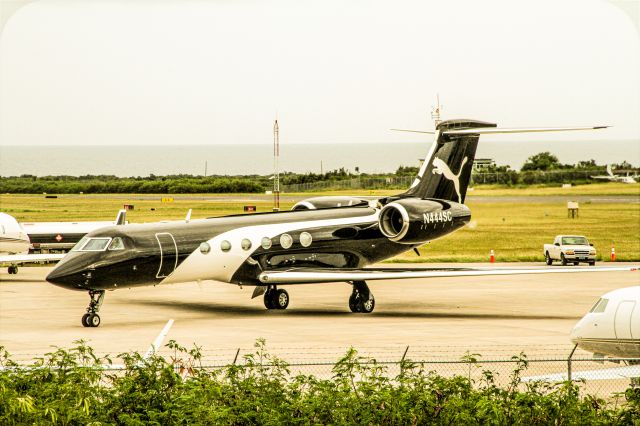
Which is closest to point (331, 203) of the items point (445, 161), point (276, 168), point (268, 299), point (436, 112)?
point (268, 299)

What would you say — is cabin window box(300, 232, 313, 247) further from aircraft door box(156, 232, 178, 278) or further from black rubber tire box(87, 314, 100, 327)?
black rubber tire box(87, 314, 100, 327)

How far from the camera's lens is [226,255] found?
100 ft

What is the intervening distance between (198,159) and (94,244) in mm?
17666

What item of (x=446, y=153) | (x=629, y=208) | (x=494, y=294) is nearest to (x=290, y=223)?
Answer: (x=446, y=153)

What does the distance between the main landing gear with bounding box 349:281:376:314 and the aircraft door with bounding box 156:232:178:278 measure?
5181mm

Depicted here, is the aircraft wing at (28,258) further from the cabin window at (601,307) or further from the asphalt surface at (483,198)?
the cabin window at (601,307)

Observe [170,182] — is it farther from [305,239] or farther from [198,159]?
[305,239]

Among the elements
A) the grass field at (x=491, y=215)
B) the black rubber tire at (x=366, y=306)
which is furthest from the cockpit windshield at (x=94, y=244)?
the grass field at (x=491, y=215)

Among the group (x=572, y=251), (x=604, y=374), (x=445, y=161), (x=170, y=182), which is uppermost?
(x=445, y=161)

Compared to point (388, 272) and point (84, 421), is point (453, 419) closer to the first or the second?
point (84, 421)

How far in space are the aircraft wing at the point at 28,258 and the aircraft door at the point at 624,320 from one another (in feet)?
82.1

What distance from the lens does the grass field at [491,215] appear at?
47.8m

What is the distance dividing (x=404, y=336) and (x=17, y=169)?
2487 cm

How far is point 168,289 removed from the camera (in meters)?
40.4
